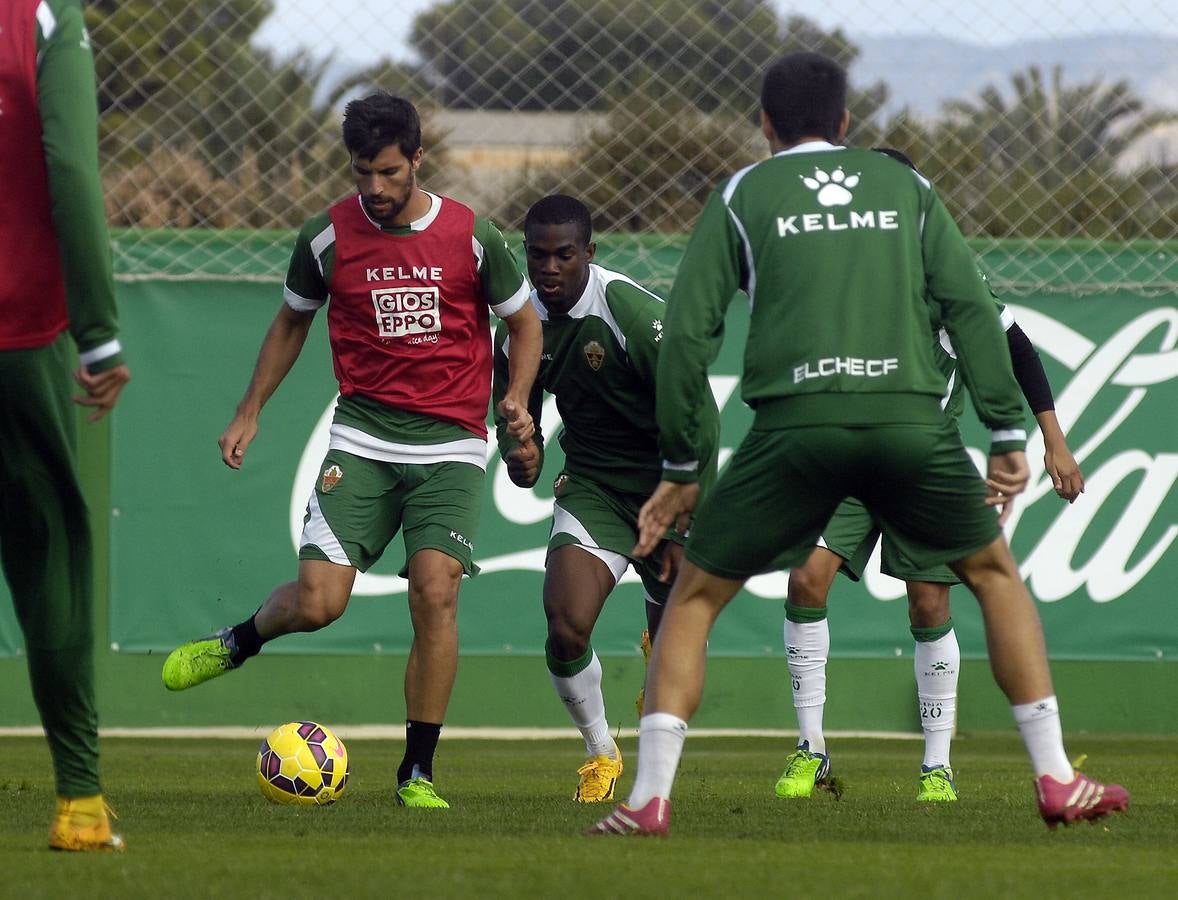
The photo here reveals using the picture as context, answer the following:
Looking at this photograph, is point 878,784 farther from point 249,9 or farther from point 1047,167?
point 249,9

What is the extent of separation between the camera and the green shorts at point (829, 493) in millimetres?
4715

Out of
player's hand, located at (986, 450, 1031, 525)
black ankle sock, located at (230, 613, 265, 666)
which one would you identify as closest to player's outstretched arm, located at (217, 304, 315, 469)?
black ankle sock, located at (230, 613, 265, 666)

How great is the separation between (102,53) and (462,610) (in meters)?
4.93

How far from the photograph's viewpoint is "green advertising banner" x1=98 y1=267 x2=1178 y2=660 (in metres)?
10.5

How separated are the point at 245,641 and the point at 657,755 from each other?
Answer: 2470mm

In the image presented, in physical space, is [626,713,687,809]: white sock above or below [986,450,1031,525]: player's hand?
below

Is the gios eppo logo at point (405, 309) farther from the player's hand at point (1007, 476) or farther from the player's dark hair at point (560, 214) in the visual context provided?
the player's hand at point (1007, 476)

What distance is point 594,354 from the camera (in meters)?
6.86

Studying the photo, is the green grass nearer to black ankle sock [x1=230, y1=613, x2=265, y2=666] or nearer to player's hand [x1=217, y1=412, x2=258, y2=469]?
black ankle sock [x1=230, y1=613, x2=265, y2=666]

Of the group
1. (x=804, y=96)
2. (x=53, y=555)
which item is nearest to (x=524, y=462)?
(x=804, y=96)

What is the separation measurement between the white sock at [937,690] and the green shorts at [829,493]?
7.27 feet

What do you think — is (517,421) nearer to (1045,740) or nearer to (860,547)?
(860,547)

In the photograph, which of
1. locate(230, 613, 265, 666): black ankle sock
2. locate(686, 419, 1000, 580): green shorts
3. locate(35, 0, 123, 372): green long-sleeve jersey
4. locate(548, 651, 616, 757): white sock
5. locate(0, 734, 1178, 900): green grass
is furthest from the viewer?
locate(548, 651, 616, 757): white sock

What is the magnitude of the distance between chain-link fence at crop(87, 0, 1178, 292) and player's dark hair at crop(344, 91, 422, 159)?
14.7ft
